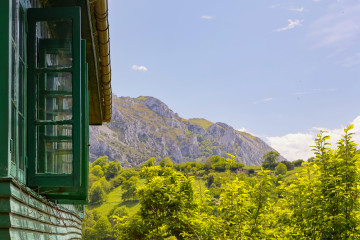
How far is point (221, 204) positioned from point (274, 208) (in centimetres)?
122

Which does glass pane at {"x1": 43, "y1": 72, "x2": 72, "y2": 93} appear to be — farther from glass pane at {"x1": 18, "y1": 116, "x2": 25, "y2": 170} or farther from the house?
glass pane at {"x1": 18, "y1": 116, "x2": 25, "y2": 170}

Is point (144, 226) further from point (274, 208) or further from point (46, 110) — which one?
point (46, 110)

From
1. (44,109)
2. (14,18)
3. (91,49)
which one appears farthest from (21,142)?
Result: (91,49)

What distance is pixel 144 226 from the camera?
44.1ft

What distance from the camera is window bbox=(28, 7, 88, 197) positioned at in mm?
3971

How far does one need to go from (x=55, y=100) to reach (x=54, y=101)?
0.02 metres

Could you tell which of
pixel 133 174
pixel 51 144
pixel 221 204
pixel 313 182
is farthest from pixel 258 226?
pixel 133 174

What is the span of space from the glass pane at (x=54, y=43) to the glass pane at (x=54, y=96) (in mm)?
137

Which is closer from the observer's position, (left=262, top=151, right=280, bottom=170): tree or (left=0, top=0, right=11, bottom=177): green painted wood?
(left=0, top=0, right=11, bottom=177): green painted wood

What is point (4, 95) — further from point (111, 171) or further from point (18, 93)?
point (111, 171)

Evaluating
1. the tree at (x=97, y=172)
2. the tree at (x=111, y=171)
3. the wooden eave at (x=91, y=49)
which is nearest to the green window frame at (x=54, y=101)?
the wooden eave at (x=91, y=49)

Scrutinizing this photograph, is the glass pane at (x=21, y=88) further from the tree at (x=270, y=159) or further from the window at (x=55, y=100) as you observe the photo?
the tree at (x=270, y=159)

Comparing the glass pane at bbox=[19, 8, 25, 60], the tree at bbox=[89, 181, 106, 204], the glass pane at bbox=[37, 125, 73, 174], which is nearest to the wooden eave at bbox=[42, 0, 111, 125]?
the glass pane at bbox=[19, 8, 25, 60]

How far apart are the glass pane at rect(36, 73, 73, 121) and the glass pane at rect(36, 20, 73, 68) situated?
137mm
